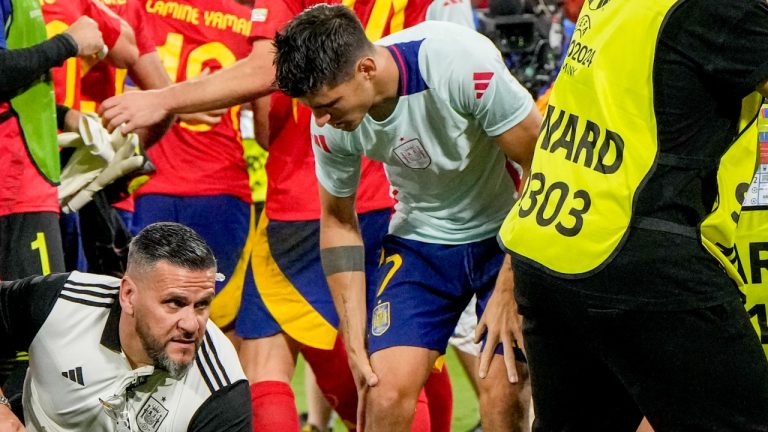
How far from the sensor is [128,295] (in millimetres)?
3590

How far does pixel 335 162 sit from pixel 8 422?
1211 millimetres

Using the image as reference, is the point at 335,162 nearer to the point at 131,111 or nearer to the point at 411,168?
the point at 411,168

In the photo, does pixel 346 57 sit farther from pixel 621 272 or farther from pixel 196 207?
pixel 196 207

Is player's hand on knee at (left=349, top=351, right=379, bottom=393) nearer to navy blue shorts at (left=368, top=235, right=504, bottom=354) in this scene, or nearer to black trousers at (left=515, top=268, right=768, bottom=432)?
navy blue shorts at (left=368, top=235, right=504, bottom=354)

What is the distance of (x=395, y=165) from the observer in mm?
3906

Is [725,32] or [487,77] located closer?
[725,32]

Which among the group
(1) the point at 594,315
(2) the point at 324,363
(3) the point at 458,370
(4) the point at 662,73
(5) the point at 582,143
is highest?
(4) the point at 662,73

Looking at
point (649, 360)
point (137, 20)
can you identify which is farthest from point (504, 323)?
point (137, 20)

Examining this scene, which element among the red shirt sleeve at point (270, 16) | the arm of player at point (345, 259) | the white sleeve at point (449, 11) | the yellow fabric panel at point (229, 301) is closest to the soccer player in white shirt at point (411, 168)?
the arm of player at point (345, 259)

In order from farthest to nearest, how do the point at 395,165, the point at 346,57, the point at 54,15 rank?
1. the point at 54,15
2. the point at 395,165
3. the point at 346,57

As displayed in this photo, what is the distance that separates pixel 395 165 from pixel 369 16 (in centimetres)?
97

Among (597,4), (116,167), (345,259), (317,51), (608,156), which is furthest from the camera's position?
(116,167)

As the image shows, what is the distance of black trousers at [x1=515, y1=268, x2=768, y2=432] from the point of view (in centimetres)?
279

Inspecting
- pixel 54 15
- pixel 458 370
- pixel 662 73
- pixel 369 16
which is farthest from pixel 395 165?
pixel 458 370
